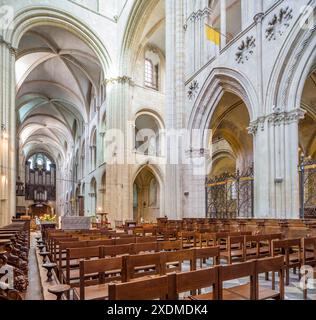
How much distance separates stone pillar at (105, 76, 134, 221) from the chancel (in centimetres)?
9

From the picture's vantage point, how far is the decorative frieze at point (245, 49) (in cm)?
1014

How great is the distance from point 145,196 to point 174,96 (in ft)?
45.4

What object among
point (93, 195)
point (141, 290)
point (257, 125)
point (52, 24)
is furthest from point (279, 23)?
point (93, 195)

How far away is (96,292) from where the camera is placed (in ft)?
10.2

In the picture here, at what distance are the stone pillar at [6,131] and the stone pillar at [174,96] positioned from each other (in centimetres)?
774

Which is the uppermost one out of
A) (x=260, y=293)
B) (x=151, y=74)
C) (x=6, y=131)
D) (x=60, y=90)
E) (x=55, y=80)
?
(x=55, y=80)

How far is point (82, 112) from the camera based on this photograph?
2962 cm

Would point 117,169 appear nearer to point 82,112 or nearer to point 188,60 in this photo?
point 188,60

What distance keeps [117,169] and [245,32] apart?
1218 centimetres

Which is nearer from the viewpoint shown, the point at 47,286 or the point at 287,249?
the point at 287,249

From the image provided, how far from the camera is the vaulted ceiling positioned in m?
21.0

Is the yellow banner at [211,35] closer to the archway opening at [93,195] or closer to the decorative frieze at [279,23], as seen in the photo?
the decorative frieze at [279,23]

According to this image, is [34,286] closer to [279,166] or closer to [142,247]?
[142,247]
